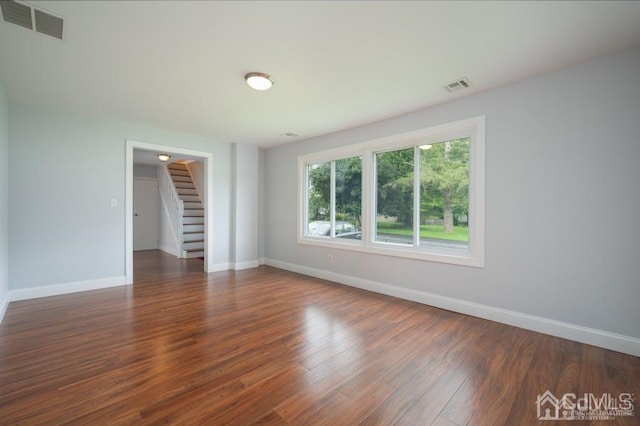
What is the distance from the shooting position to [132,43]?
90.7 inches

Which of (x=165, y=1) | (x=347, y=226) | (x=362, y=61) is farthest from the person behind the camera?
(x=347, y=226)

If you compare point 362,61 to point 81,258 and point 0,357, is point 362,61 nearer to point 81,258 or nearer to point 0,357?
point 0,357

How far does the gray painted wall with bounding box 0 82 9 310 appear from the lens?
3191mm

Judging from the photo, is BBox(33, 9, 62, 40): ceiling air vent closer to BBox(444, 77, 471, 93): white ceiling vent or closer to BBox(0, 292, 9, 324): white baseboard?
BBox(0, 292, 9, 324): white baseboard

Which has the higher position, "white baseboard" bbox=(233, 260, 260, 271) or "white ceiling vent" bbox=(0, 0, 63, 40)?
"white ceiling vent" bbox=(0, 0, 63, 40)

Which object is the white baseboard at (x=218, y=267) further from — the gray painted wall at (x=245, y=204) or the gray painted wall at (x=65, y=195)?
the gray painted wall at (x=65, y=195)

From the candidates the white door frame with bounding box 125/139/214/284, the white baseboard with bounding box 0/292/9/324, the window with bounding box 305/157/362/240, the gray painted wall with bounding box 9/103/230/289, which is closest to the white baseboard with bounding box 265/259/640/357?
the window with bounding box 305/157/362/240

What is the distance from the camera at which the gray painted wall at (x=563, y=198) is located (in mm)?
2402

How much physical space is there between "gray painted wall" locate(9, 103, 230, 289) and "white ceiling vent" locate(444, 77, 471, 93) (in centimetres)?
453

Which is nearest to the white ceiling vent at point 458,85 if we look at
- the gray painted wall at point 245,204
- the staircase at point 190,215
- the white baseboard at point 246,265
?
the gray painted wall at point 245,204

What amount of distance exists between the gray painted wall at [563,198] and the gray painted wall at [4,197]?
5154mm

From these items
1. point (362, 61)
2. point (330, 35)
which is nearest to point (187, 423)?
point (330, 35)

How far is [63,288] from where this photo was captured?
13.0 feet

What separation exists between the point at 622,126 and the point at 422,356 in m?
2.64
